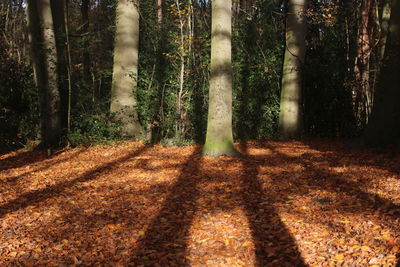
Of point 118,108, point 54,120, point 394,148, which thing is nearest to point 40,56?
point 54,120

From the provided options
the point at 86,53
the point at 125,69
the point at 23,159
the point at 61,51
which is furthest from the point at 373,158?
the point at 86,53

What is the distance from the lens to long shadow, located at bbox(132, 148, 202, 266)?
12.3 ft

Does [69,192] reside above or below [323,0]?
→ below

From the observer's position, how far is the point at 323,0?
13.2 m

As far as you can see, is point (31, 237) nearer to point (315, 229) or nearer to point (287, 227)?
point (287, 227)

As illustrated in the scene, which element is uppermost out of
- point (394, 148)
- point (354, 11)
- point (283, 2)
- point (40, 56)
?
point (283, 2)

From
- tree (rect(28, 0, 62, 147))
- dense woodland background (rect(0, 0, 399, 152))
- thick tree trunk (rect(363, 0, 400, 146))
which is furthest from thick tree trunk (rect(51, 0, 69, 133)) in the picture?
thick tree trunk (rect(363, 0, 400, 146))

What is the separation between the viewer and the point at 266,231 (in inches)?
169

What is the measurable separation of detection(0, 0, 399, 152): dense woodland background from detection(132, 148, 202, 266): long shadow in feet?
16.9

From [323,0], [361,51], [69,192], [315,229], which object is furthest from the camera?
[323,0]

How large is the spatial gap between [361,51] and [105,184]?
9.36 m

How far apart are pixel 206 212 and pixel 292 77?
809 centimetres

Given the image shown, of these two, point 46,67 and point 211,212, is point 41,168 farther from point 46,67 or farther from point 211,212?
point 211,212

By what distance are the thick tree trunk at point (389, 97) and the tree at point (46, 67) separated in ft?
30.0
